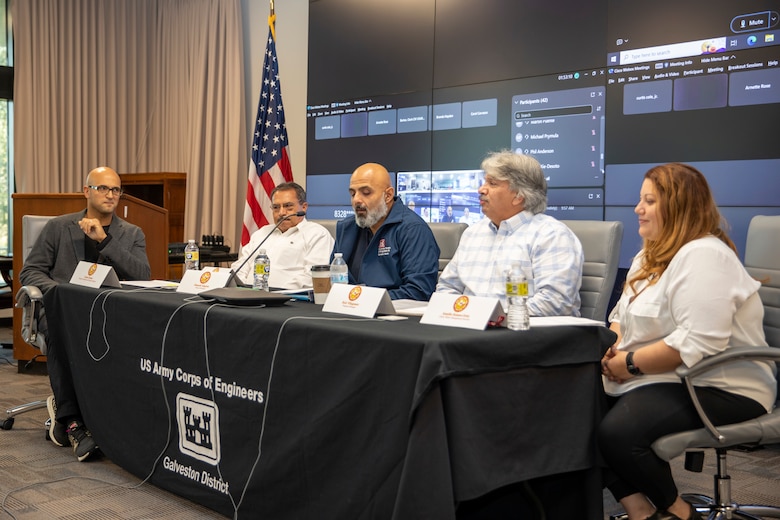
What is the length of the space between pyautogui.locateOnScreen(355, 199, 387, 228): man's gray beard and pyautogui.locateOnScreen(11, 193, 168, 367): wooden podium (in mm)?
2088

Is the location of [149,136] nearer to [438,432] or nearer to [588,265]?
[588,265]

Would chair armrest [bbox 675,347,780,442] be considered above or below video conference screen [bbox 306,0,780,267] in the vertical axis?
below

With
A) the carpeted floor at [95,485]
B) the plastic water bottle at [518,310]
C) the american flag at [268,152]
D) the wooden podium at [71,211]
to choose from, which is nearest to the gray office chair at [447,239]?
the carpeted floor at [95,485]

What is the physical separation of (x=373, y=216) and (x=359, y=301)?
3.45 ft

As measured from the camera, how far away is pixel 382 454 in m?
1.82

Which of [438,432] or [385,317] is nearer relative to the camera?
[438,432]

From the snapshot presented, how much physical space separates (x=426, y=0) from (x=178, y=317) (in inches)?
124

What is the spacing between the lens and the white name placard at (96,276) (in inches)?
121

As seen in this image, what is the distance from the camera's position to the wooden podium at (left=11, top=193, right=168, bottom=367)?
485 centimetres

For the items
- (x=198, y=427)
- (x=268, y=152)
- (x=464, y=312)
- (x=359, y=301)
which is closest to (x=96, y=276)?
(x=198, y=427)

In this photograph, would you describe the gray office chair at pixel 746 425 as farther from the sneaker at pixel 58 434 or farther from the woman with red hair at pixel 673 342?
the sneaker at pixel 58 434

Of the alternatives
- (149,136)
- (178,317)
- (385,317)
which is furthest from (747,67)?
(149,136)

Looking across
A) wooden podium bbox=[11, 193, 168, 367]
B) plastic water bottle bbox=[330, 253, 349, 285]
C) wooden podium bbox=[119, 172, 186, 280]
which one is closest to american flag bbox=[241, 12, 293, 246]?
wooden podium bbox=[11, 193, 168, 367]

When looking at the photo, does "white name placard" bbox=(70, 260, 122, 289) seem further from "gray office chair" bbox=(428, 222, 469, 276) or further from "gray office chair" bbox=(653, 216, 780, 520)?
"gray office chair" bbox=(653, 216, 780, 520)
